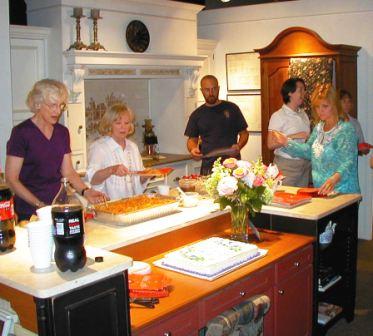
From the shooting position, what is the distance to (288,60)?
5.68 metres

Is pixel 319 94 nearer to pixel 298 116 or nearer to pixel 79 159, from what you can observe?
pixel 298 116

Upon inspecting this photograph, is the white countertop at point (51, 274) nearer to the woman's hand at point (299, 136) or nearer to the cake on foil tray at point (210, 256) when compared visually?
the cake on foil tray at point (210, 256)

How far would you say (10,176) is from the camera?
10.3 feet

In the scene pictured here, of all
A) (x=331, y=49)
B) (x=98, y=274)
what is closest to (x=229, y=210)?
(x=98, y=274)

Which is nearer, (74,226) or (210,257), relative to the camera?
(74,226)

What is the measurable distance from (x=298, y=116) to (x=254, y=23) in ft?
6.60

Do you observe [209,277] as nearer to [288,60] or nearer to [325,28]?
[288,60]

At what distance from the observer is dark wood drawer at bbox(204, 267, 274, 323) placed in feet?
8.05

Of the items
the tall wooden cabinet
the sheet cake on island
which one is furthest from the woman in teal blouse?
the tall wooden cabinet

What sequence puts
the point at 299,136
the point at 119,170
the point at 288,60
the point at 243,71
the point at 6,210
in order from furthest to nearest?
the point at 243,71 < the point at 288,60 < the point at 299,136 < the point at 119,170 < the point at 6,210

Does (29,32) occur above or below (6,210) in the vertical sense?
above

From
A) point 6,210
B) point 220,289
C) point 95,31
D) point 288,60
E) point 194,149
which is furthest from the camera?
point 288,60

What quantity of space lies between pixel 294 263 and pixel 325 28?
3564 mm

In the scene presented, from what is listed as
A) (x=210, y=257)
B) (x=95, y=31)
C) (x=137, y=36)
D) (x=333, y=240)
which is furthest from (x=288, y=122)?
(x=210, y=257)
